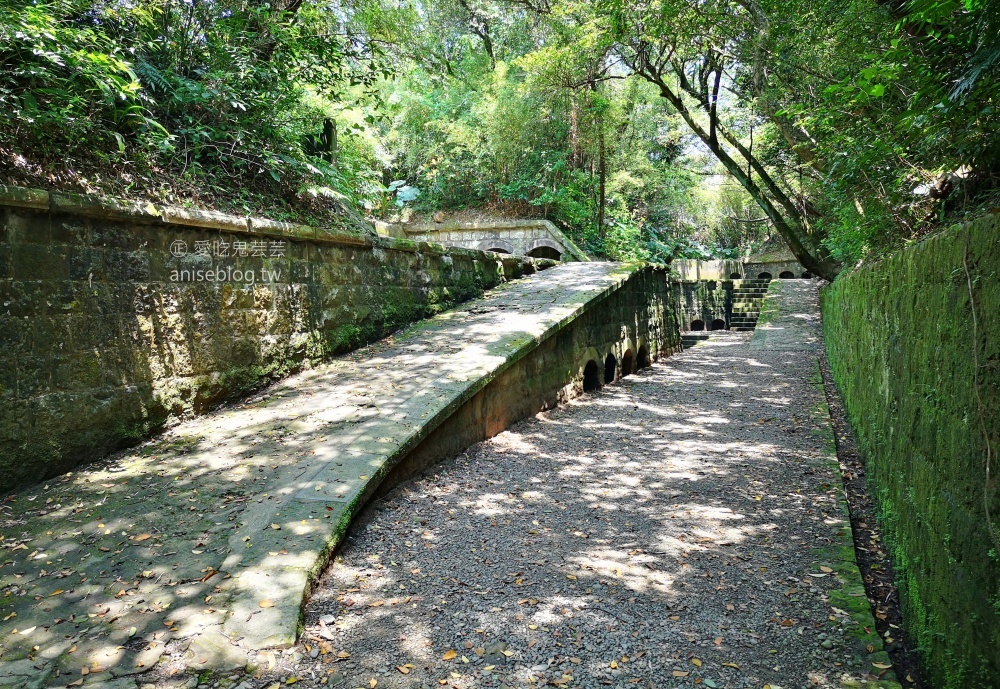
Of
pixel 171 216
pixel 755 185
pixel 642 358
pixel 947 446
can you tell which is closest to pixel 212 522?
pixel 171 216

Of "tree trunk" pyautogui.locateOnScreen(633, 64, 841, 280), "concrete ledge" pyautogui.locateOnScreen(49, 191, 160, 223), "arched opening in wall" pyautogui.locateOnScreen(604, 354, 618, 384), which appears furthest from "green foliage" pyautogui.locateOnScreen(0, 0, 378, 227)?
"tree trunk" pyautogui.locateOnScreen(633, 64, 841, 280)

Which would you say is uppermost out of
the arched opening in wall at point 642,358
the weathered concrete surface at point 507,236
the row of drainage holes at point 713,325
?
the weathered concrete surface at point 507,236

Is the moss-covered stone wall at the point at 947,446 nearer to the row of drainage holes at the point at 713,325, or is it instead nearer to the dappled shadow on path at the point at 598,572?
the dappled shadow on path at the point at 598,572

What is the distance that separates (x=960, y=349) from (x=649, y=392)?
7.23 meters

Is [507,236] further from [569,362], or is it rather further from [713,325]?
[569,362]

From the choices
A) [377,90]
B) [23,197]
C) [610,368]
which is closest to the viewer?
[23,197]

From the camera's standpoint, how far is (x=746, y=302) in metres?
22.2

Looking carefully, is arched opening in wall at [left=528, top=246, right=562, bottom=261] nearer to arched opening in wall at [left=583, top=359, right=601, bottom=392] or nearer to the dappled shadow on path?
arched opening in wall at [left=583, top=359, right=601, bottom=392]

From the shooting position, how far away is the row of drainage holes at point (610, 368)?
931cm

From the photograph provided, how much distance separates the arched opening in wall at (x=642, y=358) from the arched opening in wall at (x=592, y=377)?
2470mm

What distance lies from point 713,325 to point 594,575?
67.8ft

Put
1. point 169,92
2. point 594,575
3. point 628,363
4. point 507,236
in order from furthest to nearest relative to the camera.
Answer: point 507,236 < point 628,363 < point 169,92 < point 594,575

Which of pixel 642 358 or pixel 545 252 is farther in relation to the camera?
pixel 545 252

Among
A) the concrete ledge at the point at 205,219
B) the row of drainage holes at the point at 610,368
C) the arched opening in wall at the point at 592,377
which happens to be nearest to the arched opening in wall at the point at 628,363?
the row of drainage holes at the point at 610,368
